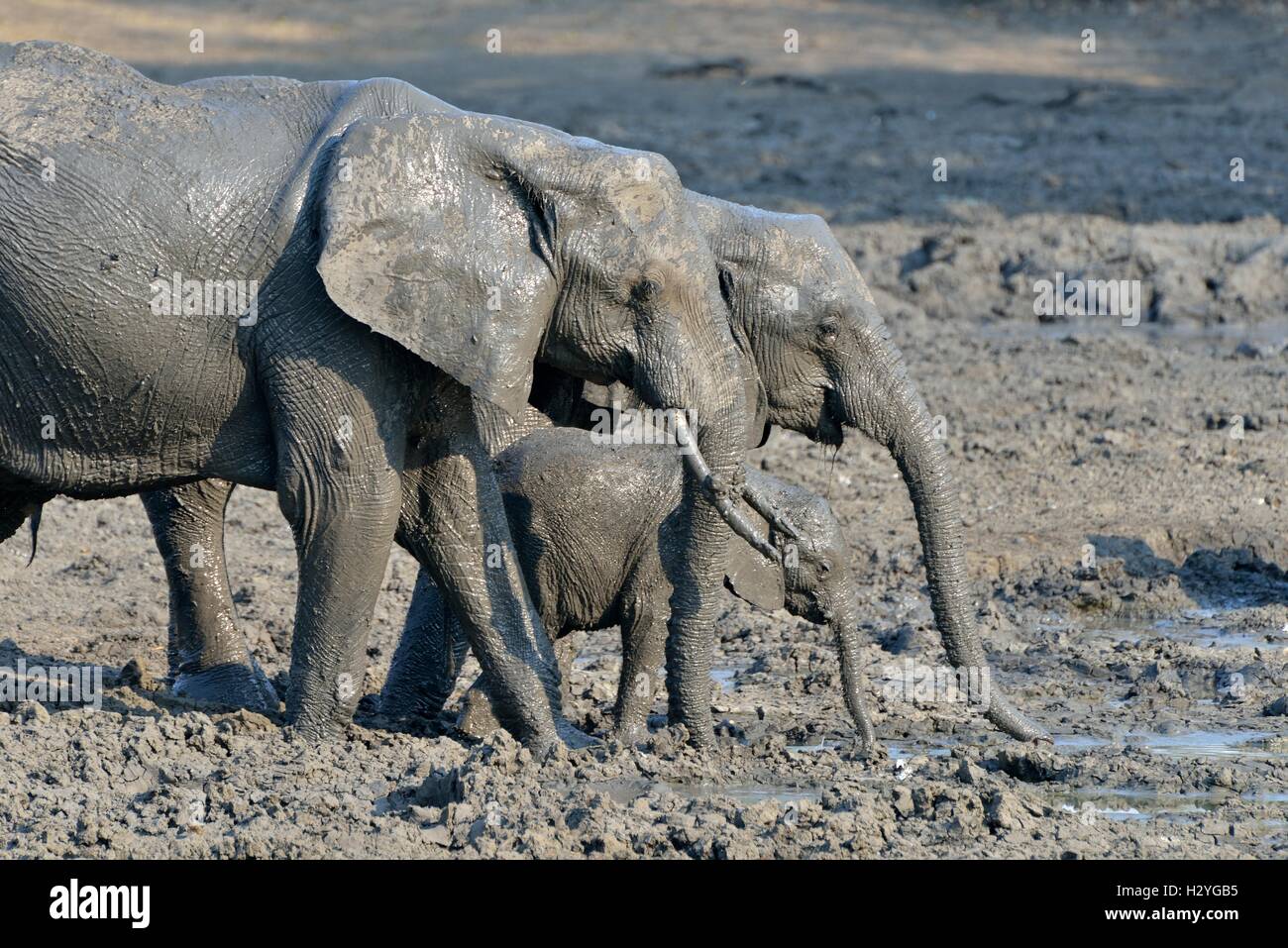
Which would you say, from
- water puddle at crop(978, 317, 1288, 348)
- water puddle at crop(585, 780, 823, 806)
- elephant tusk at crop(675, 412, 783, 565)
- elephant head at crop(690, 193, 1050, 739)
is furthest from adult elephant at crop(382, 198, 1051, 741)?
water puddle at crop(978, 317, 1288, 348)

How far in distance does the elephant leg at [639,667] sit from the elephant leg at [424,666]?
2.22 feet

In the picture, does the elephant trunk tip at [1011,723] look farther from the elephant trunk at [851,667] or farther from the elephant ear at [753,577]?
the elephant ear at [753,577]

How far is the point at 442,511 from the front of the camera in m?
7.61

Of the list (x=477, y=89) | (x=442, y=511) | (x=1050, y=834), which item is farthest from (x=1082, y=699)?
(x=477, y=89)

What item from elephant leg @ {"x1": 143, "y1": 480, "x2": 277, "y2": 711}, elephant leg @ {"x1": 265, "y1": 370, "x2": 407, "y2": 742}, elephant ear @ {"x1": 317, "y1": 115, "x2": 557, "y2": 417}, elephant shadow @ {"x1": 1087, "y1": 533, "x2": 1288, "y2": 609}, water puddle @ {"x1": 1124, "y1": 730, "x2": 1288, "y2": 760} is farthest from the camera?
elephant shadow @ {"x1": 1087, "y1": 533, "x2": 1288, "y2": 609}

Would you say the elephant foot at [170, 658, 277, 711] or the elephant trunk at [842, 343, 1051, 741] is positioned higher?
the elephant trunk at [842, 343, 1051, 741]

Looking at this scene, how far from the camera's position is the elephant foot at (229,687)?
8.58m

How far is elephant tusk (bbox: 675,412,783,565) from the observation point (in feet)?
23.1

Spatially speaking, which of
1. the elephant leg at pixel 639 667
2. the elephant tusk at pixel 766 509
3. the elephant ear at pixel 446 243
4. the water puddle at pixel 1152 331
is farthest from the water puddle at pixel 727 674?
the water puddle at pixel 1152 331

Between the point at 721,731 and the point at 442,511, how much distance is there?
1.54 metres

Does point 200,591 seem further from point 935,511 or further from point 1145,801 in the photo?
point 1145,801

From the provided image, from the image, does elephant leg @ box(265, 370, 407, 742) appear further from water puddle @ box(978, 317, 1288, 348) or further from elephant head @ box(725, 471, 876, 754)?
water puddle @ box(978, 317, 1288, 348)

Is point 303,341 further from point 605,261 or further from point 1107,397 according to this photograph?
point 1107,397

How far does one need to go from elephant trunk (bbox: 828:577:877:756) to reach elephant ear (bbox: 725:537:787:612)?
236 millimetres
